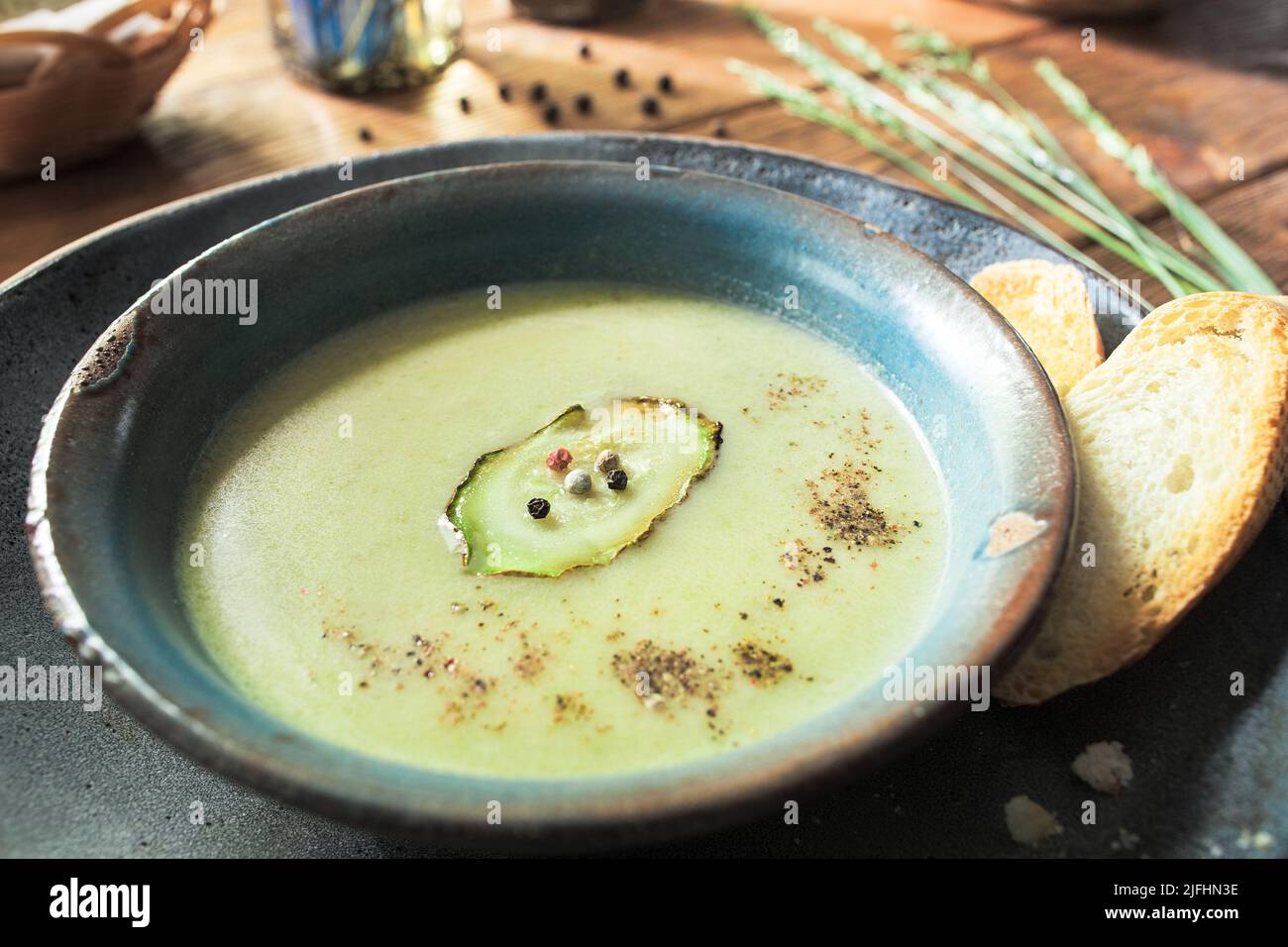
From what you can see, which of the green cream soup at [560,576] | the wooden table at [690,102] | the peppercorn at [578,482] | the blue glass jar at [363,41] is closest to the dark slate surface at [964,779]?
the green cream soup at [560,576]

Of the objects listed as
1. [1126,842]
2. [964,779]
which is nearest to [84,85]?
[964,779]

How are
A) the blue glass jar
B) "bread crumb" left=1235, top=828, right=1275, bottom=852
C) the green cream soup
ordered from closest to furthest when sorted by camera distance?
1. "bread crumb" left=1235, top=828, right=1275, bottom=852
2. the green cream soup
3. the blue glass jar

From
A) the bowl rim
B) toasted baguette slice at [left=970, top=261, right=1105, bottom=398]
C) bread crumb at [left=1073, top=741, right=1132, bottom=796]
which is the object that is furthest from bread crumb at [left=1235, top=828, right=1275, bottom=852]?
toasted baguette slice at [left=970, top=261, right=1105, bottom=398]

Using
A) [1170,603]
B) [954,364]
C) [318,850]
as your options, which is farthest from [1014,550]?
[318,850]

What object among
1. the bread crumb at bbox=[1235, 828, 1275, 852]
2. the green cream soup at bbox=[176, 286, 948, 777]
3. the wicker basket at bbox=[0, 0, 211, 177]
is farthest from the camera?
the wicker basket at bbox=[0, 0, 211, 177]

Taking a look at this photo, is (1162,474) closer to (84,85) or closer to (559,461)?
(559,461)

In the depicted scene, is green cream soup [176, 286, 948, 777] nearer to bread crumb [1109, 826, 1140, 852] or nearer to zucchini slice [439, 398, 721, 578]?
zucchini slice [439, 398, 721, 578]
